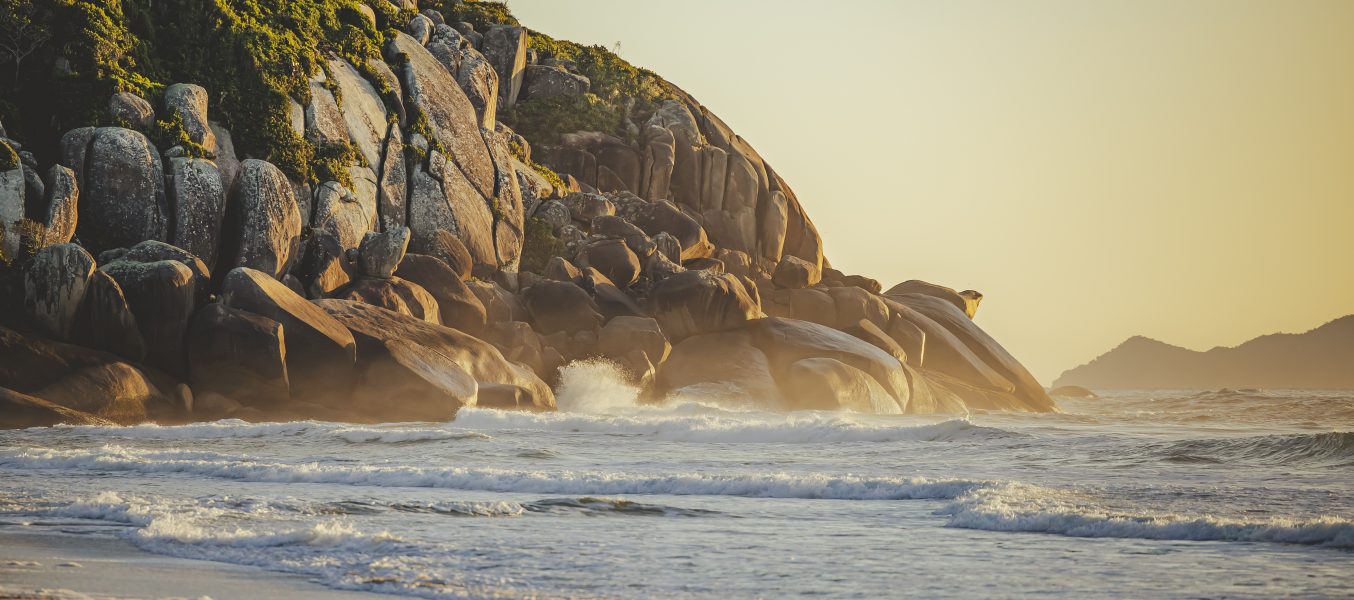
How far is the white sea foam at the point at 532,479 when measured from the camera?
53.9 ft

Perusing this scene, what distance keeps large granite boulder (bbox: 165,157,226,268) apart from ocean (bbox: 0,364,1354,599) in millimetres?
8769

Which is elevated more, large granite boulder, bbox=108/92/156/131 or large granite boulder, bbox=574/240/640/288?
large granite boulder, bbox=108/92/156/131

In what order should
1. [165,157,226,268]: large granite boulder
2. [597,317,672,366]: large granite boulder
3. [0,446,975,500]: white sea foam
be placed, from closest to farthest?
[0,446,975,500]: white sea foam < [165,157,226,268]: large granite boulder < [597,317,672,366]: large granite boulder

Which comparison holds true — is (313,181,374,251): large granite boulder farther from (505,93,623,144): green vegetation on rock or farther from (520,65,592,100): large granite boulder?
(520,65,592,100): large granite boulder


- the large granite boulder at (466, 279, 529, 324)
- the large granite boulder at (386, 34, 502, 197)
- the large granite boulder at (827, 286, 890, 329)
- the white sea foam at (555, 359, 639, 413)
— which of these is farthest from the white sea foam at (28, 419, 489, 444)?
the large granite boulder at (827, 286, 890, 329)

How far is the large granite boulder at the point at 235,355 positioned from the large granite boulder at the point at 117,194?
4.37m

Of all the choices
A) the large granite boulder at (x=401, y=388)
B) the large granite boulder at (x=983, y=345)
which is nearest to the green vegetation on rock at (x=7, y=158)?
the large granite boulder at (x=401, y=388)

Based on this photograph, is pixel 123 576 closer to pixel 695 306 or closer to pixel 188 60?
pixel 188 60

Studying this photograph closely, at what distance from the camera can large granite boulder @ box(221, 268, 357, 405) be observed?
28.3 meters

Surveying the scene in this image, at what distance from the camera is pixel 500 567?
32.5 ft

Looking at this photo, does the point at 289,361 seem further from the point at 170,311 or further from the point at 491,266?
the point at 491,266

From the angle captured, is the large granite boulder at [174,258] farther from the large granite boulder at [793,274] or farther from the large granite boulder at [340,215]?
the large granite boulder at [793,274]

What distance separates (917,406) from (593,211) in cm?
1608

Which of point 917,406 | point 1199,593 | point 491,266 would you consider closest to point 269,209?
point 491,266
